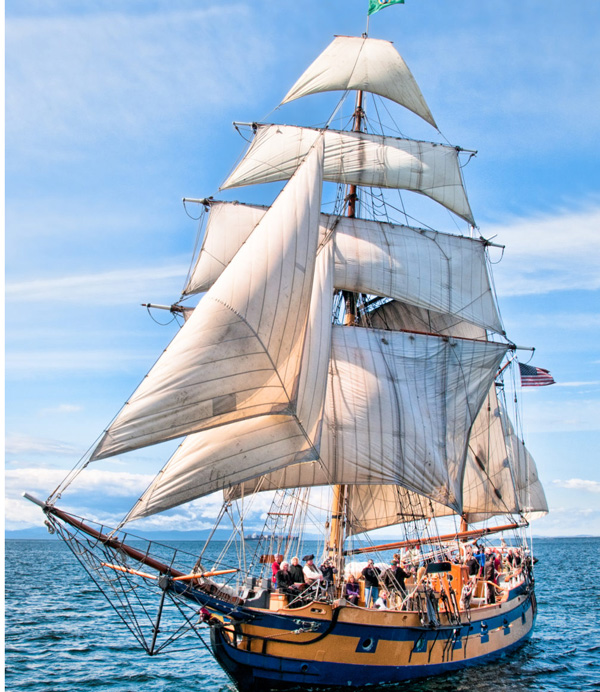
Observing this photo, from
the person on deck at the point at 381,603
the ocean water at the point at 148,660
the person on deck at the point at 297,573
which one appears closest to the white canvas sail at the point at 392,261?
the ocean water at the point at 148,660

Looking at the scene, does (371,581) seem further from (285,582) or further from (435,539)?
(435,539)

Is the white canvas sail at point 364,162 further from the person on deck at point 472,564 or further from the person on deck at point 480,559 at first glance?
the person on deck at point 472,564

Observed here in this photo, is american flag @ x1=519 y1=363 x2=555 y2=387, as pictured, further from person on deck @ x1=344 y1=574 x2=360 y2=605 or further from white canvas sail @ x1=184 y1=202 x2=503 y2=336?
person on deck @ x1=344 y1=574 x2=360 y2=605

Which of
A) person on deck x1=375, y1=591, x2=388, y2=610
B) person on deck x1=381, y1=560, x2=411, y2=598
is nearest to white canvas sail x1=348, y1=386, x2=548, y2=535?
person on deck x1=381, y1=560, x2=411, y2=598

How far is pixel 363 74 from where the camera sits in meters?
33.6

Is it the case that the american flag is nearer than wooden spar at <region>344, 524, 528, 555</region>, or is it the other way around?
wooden spar at <region>344, 524, 528, 555</region>

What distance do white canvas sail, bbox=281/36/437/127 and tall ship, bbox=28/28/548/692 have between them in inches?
4.5

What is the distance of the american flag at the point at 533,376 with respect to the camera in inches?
1492

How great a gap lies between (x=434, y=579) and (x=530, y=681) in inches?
161

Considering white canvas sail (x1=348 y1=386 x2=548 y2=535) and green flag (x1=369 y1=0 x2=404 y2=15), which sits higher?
green flag (x1=369 y1=0 x2=404 y2=15)

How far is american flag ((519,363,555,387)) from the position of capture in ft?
124

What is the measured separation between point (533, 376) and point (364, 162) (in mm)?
15539

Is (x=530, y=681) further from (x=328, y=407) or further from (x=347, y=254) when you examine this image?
(x=347, y=254)

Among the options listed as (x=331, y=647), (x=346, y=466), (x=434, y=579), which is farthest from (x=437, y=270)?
(x=331, y=647)
